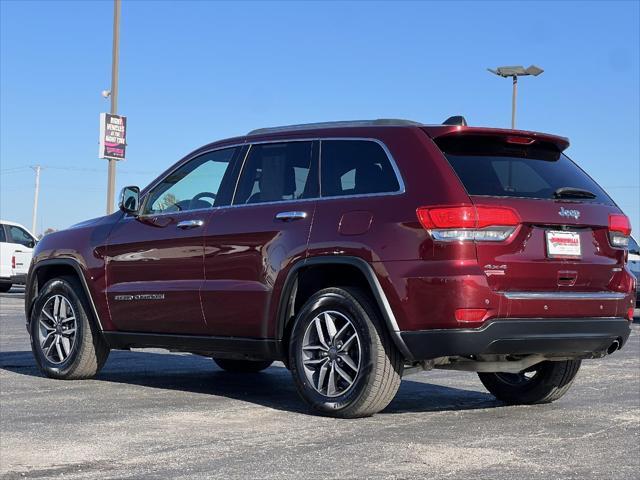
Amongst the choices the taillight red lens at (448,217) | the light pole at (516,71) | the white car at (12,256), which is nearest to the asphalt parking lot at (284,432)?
the taillight red lens at (448,217)

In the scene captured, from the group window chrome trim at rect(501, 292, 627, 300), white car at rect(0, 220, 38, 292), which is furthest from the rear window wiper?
white car at rect(0, 220, 38, 292)

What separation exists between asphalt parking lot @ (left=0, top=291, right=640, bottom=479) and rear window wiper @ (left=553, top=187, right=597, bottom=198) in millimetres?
1397

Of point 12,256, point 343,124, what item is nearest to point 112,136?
point 12,256

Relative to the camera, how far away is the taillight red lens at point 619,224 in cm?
675

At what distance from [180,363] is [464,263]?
476 cm

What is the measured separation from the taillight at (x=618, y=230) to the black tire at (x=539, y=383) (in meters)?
0.98

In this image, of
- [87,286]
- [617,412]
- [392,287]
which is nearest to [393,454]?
[392,287]

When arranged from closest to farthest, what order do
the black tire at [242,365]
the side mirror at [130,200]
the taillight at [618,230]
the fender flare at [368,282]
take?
the fender flare at [368,282] < the taillight at [618,230] < the side mirror at [130,200] < the black tire at [242,365]

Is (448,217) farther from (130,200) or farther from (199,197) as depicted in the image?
(130,200)

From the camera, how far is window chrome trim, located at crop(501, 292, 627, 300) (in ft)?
20.2

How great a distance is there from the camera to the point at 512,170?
6.57 m

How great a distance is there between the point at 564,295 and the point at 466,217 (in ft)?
2.69

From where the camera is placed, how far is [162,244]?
25.3 feet

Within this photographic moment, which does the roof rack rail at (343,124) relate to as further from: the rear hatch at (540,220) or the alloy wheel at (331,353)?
the alloy wheel at (331,353)
